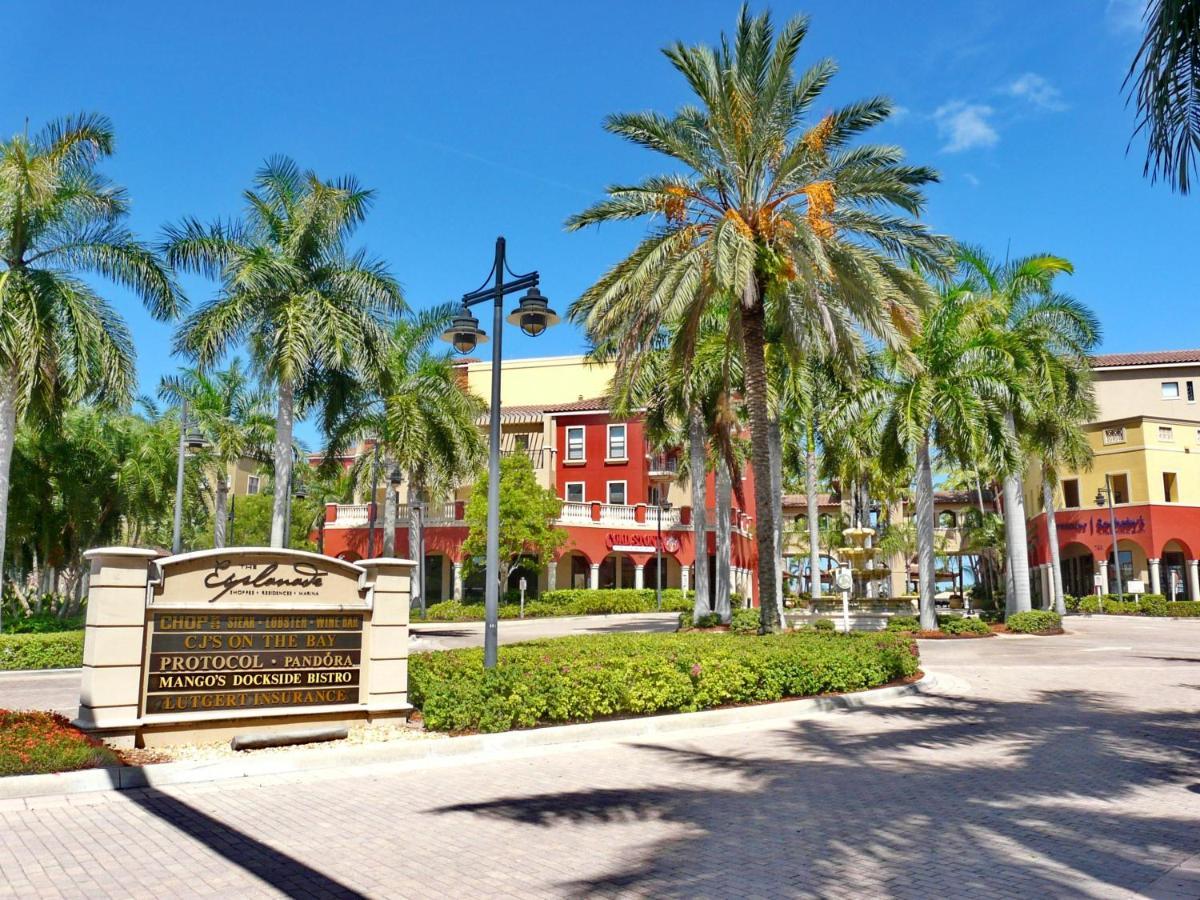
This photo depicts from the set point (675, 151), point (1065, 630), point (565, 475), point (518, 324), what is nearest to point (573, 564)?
point (565, 475)

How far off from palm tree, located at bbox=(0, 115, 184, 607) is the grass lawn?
42.0 feet

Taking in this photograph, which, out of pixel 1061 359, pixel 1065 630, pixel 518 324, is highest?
pixel 1061 359

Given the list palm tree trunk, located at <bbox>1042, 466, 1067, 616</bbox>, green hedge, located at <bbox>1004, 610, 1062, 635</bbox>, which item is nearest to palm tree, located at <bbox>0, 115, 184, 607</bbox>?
green hedge, located at <bbox>1004, 610, 1062, 635</bbox>

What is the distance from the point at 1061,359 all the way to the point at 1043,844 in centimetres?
3184

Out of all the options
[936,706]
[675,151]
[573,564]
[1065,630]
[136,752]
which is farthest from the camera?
[573,564]

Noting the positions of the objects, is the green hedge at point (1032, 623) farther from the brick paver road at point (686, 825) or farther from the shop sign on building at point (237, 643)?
the shop sign on building at point (237, 643)

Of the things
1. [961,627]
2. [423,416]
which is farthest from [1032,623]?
[423,416]

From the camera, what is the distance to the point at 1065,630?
33844 mm

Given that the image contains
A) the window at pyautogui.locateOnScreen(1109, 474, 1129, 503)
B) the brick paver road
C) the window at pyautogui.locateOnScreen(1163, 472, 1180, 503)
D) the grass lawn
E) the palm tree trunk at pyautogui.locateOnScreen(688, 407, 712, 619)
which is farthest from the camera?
the window at pyautogui.locateOnScreen(1109, 474, 1129, 503)

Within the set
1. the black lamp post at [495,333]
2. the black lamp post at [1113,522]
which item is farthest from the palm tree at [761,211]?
the black lamp post at [1113,522]

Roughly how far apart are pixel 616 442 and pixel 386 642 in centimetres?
4089

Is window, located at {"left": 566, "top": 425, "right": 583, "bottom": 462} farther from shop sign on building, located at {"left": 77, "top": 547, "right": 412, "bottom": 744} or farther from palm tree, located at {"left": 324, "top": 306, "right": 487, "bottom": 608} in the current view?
shop sign on building, located at {"left": 77, "top": 547, "right": 412, "bottom": 744}

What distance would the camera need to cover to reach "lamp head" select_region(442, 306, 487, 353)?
13.0 meters

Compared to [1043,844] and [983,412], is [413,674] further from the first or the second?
[983,412]
